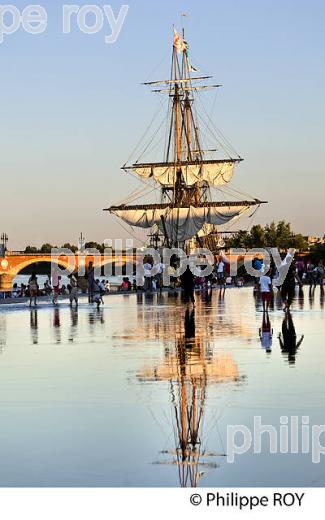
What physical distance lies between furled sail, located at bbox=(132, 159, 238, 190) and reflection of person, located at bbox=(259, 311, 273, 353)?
72.2 m

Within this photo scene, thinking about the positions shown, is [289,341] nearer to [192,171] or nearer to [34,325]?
[34,325]

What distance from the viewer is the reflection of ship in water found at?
8680 mm

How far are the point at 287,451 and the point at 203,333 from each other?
43.5 ft

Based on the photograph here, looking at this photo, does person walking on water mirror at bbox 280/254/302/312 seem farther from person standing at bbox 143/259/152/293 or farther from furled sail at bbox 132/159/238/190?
furled sail at bbox 132/159/238/190

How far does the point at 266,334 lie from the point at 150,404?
10.3 meters

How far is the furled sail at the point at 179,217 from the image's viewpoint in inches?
3770

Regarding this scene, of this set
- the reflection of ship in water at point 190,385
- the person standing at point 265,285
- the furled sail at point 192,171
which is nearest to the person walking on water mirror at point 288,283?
the person standing at point 265,285

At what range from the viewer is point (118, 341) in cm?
2112

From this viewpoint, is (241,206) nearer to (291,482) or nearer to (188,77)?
(188,77)

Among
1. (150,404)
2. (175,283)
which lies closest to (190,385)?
(150,404)

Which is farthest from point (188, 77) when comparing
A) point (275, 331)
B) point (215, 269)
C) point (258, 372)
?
point (258, 372)

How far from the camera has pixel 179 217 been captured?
95.6 metres

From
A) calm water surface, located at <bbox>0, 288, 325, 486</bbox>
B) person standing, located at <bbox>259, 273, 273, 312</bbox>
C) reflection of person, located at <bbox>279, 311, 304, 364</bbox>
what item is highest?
person standing, located at <bbox>259, 273, 273, 312</bbox>

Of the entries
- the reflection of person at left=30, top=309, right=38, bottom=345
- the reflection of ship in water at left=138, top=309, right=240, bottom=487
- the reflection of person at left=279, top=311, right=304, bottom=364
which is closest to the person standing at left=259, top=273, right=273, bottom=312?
the reflection of person at left=279, top=311, right=304, bottom=364
